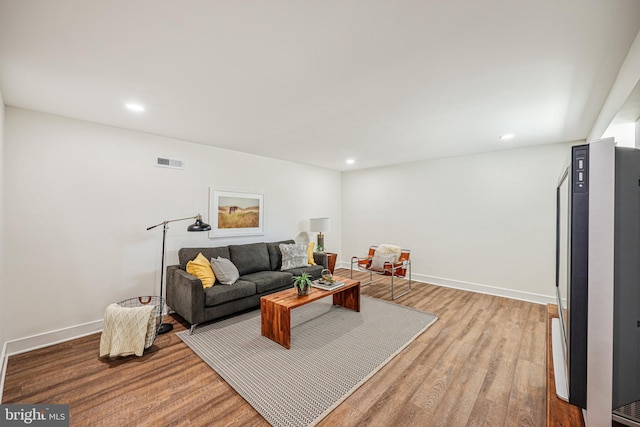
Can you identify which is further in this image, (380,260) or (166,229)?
(380,260)

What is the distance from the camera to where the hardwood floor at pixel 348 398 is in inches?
70.0

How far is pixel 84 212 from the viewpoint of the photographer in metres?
2.97

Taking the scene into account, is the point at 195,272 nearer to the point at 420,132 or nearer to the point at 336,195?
the point at 420,132

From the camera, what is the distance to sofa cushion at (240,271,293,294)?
3.59m

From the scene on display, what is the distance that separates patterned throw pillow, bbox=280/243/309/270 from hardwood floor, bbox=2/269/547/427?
193cm

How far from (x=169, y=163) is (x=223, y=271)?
5.63 feet

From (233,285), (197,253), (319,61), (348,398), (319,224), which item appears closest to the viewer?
(319,61)

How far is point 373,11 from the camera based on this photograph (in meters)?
1.37

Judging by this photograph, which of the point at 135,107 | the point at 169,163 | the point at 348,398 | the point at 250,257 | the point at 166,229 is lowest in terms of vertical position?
the point at 348,398

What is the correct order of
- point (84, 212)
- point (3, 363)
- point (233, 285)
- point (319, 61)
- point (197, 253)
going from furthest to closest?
point (197, 253) < point (233, 285) < point (84, 212) < point (3, 363) < point (319, 61)

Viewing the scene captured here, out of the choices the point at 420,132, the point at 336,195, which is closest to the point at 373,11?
the point at 420,132

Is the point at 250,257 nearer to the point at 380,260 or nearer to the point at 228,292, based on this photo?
the point at 228,292

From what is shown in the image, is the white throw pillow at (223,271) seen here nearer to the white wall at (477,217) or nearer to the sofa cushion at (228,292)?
the sofa cushion at (228,292)

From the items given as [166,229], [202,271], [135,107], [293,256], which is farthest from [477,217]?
[135,107]
